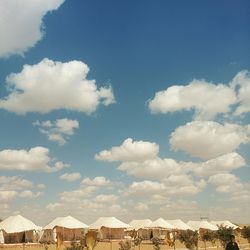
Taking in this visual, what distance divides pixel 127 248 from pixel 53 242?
1089 inches

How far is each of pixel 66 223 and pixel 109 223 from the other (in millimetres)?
7562

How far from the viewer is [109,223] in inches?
2692

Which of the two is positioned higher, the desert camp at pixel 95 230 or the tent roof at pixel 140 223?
the tent roof at pixel 140 223

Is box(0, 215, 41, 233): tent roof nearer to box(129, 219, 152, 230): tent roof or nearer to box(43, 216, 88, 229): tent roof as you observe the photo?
box(43, 216, 88, 229): tent roof

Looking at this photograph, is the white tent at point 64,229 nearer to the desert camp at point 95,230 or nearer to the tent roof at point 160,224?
the desert camp at point 95,230

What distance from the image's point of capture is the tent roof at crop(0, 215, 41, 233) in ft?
190

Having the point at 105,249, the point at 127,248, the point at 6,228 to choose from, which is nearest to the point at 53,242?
the point at 6,228

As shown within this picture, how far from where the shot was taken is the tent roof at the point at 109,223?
67.9 metres

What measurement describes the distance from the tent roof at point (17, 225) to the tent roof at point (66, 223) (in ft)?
14.2

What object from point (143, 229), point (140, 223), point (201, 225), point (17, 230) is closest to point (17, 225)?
point (17, 230)

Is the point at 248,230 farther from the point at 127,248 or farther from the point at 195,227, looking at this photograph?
the point at 195,227

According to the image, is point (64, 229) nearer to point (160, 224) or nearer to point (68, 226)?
point (68, 226)

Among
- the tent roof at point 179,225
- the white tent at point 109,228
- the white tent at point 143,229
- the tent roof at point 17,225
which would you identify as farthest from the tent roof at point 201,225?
the tent roof at point 17,225

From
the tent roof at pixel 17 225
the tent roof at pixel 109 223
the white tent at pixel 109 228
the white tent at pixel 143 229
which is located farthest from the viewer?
the white tent at pixel 143 229
